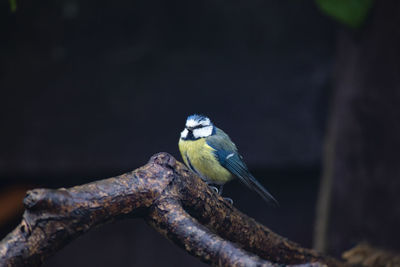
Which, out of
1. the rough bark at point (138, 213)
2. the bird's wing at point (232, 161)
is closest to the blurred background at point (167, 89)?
the bird's wing at point (232, 161)

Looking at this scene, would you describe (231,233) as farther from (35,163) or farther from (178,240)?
(35,163)

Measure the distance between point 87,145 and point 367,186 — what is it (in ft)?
4.67

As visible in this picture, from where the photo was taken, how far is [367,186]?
8.00 ft

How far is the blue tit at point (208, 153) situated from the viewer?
208 cm

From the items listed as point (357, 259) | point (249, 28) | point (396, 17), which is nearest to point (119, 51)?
point (249, 28)

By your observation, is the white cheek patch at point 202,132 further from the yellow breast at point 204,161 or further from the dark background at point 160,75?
the dark background at point 160,75

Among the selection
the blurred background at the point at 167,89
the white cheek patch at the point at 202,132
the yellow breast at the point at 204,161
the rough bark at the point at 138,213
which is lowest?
the rough bark at the point at 138,213

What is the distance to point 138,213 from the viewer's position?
1300mm

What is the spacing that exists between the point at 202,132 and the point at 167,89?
57cm

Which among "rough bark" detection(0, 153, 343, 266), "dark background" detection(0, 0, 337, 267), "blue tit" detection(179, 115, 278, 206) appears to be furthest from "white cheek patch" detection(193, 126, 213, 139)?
"rough bark" detection(0, 153, 343, 266)

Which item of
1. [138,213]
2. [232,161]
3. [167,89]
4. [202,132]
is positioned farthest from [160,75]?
[138,213]

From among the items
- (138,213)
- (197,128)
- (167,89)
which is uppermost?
(167,89)

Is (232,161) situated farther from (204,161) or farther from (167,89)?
(167,89)

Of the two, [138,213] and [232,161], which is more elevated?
[232,161]
